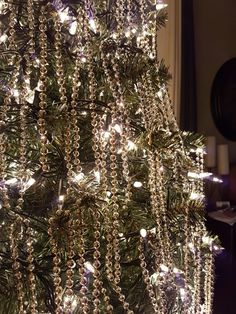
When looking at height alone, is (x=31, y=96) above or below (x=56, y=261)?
above

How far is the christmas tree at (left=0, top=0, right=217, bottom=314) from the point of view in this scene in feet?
2.49

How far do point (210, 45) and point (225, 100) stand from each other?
0.42m

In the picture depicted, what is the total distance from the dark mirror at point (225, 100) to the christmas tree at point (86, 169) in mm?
2358

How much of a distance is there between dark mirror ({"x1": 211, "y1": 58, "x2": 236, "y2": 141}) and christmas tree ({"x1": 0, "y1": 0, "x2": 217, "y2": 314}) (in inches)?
92.8

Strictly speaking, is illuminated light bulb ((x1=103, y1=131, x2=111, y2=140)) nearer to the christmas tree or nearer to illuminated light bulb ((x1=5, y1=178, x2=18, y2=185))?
the christmas tree

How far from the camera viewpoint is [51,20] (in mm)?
860

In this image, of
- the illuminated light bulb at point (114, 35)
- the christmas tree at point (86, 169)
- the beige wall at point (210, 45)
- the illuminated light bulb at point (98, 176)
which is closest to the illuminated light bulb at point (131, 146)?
the christmas tree at point (86, 169)

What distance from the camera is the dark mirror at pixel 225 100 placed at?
324 centimetres

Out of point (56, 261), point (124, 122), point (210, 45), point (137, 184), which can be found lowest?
point (56, 261)

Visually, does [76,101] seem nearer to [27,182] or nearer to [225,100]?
[27,182]

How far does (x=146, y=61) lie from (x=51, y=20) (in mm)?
203

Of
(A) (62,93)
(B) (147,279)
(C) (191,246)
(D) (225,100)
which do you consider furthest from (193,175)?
(D) (225,100)

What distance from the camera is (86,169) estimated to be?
0.88 m

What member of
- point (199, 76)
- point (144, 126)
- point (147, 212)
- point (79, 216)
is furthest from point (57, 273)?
point (199, 76)
